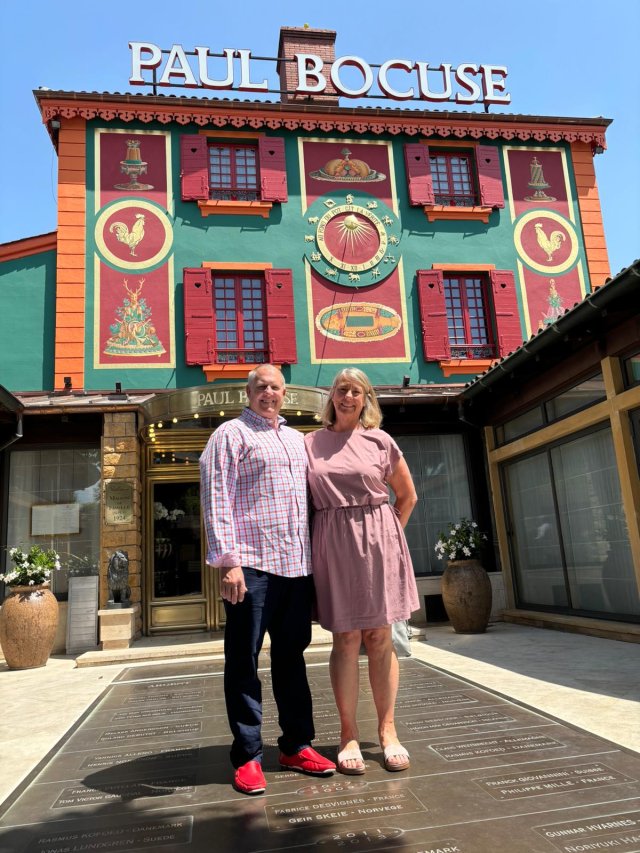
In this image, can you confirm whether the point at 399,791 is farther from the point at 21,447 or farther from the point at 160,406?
the point at 21,447

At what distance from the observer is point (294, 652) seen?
3.21 metres

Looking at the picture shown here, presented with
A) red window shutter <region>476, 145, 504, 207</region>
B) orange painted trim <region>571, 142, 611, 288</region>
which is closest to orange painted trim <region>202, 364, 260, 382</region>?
red window shutter <region>476, 145, 504, 207</region>

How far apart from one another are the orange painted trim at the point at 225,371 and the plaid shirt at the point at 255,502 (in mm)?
7129

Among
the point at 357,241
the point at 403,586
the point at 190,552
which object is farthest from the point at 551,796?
the point at 357,241

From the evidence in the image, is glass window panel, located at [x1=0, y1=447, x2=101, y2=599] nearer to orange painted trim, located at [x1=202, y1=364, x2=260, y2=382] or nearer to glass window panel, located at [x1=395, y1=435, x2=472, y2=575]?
orange painted trim, located at [x1=202, y1=364, x2=260, y2=382]

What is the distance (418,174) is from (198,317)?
4.76 m

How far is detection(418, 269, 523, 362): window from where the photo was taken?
11.1 m

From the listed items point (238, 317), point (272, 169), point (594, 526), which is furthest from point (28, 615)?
point (272, 169)

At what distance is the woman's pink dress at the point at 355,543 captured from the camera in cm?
314

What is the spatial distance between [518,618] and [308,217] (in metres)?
7.18

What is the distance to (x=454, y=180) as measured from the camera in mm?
12094

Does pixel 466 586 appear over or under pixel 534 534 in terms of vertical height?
under

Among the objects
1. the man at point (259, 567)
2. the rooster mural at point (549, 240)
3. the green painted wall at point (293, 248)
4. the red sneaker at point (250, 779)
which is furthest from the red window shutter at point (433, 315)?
the red sneaker at point (250, 779)

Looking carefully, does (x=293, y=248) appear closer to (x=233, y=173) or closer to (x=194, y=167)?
(x=233, y=173)
